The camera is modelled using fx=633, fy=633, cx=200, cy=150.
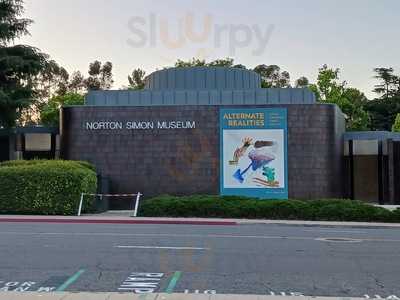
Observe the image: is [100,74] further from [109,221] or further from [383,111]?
[109,221]

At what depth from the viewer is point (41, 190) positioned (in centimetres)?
2423

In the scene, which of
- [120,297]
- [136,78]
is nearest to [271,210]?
[120,297]

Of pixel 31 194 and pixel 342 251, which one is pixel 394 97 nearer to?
pixel 31 194

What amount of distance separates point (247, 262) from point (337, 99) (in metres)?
46.0

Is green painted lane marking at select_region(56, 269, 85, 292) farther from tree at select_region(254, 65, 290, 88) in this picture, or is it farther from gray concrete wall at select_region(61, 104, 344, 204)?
tree at select_region(254, 65, 290, 88)

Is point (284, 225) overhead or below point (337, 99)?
below

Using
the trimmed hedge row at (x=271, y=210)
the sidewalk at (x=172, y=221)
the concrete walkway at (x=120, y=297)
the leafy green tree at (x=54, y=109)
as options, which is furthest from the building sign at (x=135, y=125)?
the leafy green tree at (x=54, y=109)

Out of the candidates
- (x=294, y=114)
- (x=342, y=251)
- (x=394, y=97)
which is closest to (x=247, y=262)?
(x=342, y=251)

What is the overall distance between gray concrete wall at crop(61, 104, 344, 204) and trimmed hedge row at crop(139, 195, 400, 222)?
4.14m

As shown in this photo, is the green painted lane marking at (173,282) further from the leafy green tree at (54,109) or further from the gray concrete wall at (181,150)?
the leafy green tree at (54,109)

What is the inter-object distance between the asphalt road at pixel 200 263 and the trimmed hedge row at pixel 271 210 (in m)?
6.85

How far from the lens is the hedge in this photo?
952 inches

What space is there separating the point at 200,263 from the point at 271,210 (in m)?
12.8

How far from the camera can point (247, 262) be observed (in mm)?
10789
